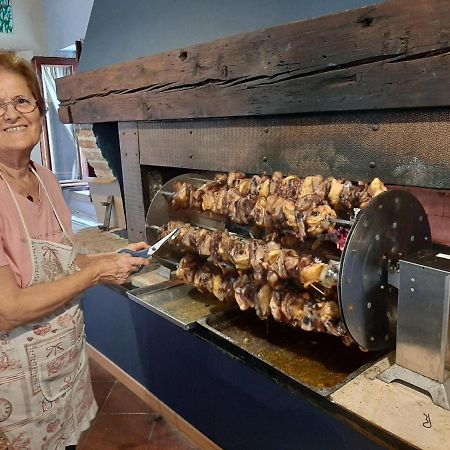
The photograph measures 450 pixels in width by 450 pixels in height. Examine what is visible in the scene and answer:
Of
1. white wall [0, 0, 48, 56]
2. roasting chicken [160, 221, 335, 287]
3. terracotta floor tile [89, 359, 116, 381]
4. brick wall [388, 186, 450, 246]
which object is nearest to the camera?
roasting chicken [160, 221, 335, 287]

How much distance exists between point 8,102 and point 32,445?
1191mm

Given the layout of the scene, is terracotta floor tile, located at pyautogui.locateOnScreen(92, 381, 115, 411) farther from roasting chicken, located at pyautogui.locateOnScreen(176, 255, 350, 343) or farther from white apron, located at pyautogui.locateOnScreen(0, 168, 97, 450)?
roasting chicken, located at pyautogui.locateOnScreen(176, 255, 350, 343)

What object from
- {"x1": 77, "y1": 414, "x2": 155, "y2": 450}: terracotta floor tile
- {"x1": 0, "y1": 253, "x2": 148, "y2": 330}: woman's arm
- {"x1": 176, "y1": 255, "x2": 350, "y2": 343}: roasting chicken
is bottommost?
{"x1": 77, "y1": 414, "x2": 155, "y2": 450}: terracotta floor tile

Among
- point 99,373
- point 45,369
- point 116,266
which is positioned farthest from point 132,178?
point 99,373

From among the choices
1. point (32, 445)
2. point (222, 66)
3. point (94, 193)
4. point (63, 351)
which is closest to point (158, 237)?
point (63, 351)

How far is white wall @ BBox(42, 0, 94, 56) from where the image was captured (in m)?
5.34

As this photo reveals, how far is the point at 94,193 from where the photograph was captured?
3.51m

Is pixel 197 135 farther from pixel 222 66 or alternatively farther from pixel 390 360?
pixel 390 360

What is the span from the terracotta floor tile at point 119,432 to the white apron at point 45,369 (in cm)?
86

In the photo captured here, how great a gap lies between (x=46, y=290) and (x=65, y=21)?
208 inches

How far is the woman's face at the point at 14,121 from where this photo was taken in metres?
1.43

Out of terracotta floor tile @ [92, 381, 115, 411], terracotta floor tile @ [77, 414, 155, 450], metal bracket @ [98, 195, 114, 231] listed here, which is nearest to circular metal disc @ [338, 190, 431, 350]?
terracotta floor tile @ [77, 414, 155, 450]

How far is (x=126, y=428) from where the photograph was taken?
8.68ft

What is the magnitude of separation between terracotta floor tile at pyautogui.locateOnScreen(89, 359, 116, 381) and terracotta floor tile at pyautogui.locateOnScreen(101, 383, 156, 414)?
0.55 feet
